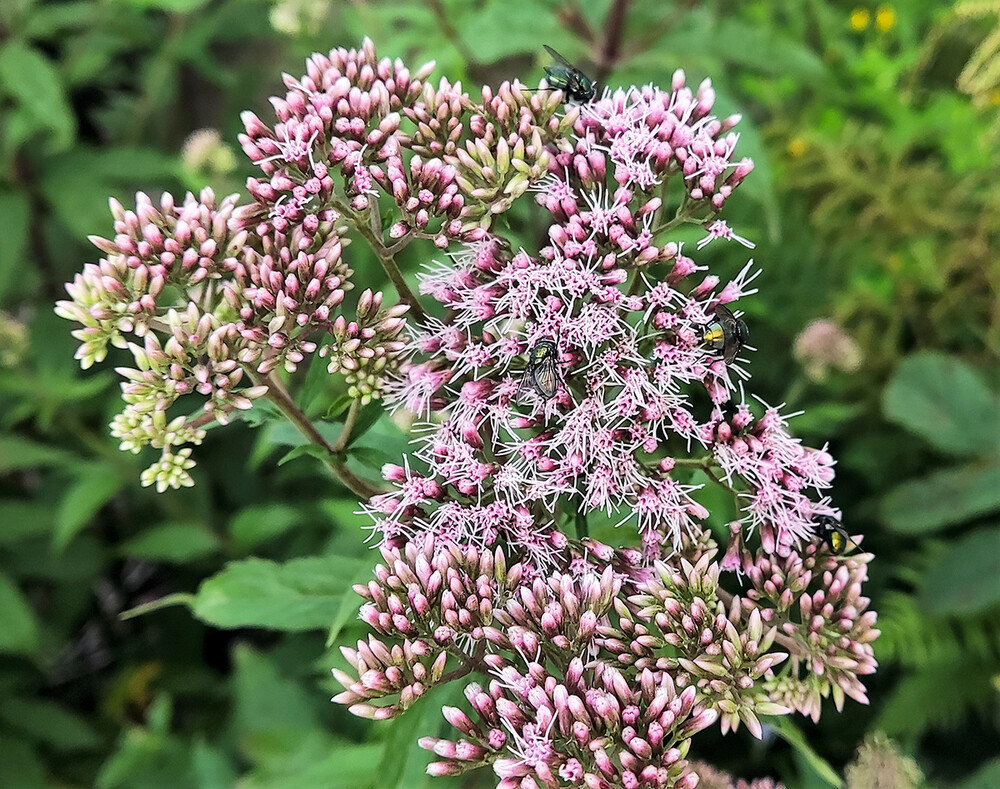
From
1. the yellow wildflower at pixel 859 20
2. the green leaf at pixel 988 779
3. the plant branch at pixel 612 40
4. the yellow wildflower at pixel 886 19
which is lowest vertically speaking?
the green leaf at pixel 988 779

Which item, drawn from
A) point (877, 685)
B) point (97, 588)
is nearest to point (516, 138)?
point (877, 685)

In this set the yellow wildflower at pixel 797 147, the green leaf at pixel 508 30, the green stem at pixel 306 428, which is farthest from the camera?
the yellow wildflower at pixel 797 147

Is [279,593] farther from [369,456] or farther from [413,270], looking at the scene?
[413,270]

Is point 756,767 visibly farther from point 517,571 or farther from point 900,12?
point 900,12

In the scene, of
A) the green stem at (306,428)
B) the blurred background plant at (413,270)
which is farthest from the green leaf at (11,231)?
the green stem at (306,428)

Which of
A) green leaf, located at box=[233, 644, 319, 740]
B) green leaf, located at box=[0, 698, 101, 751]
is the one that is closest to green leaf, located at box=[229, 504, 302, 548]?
green leaf, located at box=[233, 644, 319, 740]

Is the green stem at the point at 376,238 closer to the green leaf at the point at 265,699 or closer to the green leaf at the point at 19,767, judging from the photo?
the green leaf at the point at 265,699
